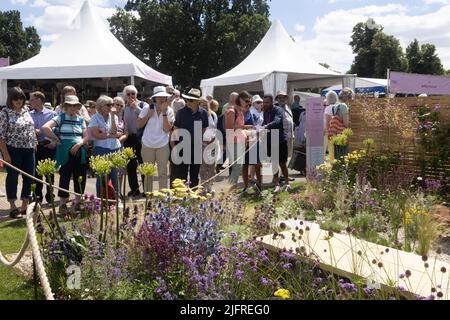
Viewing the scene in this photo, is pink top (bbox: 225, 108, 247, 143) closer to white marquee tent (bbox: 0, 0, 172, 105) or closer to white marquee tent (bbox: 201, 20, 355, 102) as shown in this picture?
white marquee tent (bbox: 0, 0, 172, 105)

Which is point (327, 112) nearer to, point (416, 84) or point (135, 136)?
point (135, 136)

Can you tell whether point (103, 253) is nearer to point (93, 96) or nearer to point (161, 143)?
point (161, 143)

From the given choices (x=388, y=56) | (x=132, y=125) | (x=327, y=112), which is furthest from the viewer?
(x=388, y=56)

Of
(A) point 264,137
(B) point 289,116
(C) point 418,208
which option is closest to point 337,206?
(C) point 418,208

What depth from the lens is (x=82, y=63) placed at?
12898 mm

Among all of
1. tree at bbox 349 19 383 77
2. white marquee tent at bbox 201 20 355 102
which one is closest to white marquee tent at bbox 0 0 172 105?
white marquee tent at bbox 201 20 355 102

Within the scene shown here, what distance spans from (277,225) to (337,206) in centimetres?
117

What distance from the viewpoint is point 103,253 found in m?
3.43

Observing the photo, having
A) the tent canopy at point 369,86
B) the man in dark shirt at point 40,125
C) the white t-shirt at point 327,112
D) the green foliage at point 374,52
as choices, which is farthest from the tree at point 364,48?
the man in dark shirt at point 40,125

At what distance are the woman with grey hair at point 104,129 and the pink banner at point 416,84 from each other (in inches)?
596

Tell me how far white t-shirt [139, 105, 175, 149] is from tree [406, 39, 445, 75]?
1999 inches

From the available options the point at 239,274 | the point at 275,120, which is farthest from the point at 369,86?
the point at 239,274

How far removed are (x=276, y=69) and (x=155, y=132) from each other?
9.52m

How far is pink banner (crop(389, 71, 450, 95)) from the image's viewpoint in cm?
1982
